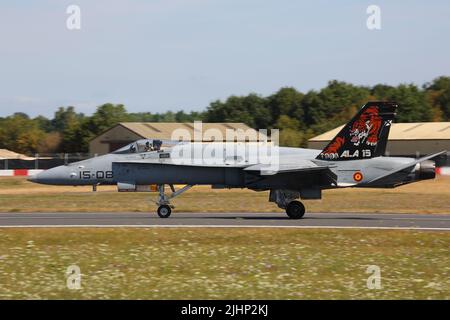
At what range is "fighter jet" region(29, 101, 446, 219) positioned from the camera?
28.6m

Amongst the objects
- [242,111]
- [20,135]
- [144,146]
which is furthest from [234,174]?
[20,135]

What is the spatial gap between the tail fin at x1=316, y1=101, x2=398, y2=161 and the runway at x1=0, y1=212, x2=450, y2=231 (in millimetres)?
2418

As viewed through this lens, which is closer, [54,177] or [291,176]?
[291,176]

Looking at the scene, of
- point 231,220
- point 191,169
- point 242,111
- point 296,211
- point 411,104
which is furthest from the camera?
point 242,111

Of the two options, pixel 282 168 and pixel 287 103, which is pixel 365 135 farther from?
pixel 287 103

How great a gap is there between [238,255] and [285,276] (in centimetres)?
299

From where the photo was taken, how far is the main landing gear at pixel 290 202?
29125 mm

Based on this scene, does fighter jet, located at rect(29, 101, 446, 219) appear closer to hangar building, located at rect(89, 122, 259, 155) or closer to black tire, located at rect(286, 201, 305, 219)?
black tire, located at rect(286, 201, 305, 219)

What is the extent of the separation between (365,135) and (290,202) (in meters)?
3.65

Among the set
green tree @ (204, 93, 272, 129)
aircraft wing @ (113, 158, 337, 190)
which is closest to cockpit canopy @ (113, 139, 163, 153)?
aircraft wing @ (113, 158, 337, 190)

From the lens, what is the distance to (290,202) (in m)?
29.4
